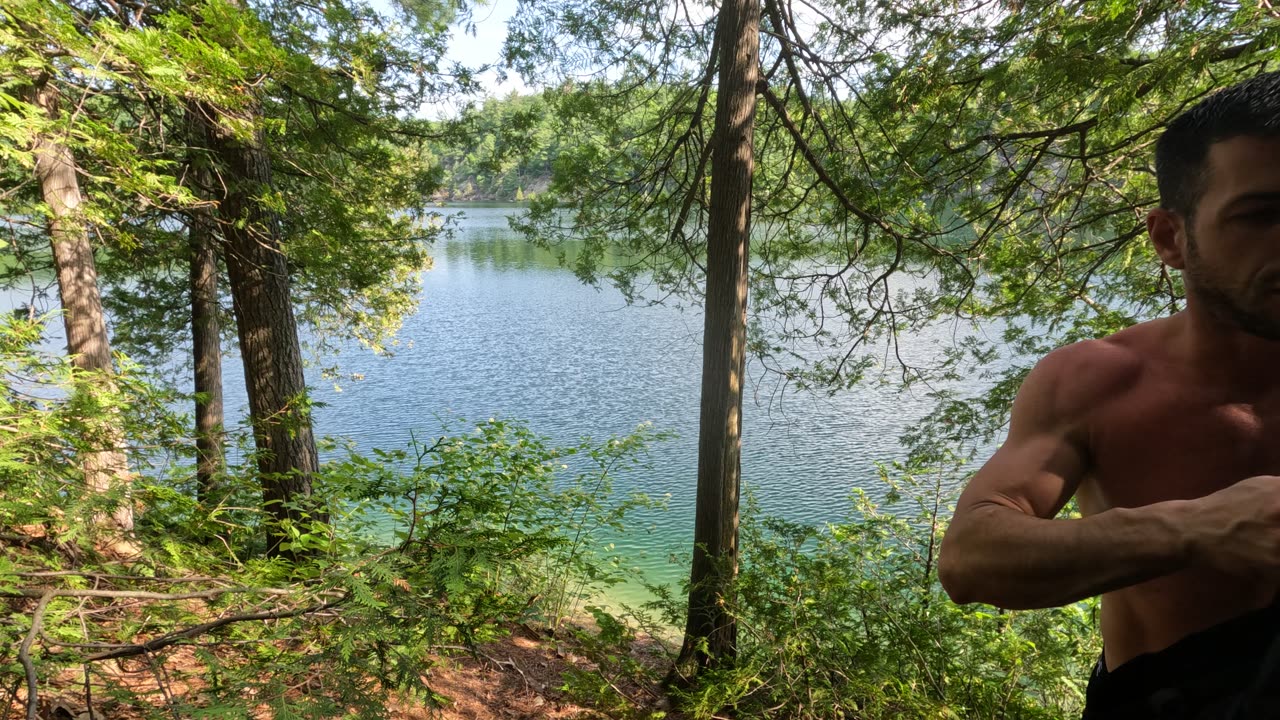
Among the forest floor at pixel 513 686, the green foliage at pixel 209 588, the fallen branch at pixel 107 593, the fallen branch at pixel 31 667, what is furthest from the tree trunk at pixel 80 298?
the forest floor at pixel 513 686

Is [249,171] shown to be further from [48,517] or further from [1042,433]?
[1042,433]

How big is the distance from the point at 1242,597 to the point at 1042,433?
350 mm

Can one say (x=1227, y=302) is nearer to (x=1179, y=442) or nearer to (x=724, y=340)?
(x=1179, y=442)

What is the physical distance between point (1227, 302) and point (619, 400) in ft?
39.7

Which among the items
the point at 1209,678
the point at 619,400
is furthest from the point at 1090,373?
the point at 619,400

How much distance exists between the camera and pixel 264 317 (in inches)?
197

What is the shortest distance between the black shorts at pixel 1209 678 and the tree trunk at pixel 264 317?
466cm

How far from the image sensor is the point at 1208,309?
3.20 ft

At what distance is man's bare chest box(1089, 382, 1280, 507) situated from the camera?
101 cm

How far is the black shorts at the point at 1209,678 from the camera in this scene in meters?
0.85

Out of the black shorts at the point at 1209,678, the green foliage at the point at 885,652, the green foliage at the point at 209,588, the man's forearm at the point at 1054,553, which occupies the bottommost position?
the green foliage at the point at 885,652

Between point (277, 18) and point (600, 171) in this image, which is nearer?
point (277, 18)

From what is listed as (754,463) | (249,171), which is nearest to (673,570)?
(754,463)

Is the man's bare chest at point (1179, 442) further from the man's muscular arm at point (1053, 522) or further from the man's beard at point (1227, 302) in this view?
the man's beard at point (1227, 302)
